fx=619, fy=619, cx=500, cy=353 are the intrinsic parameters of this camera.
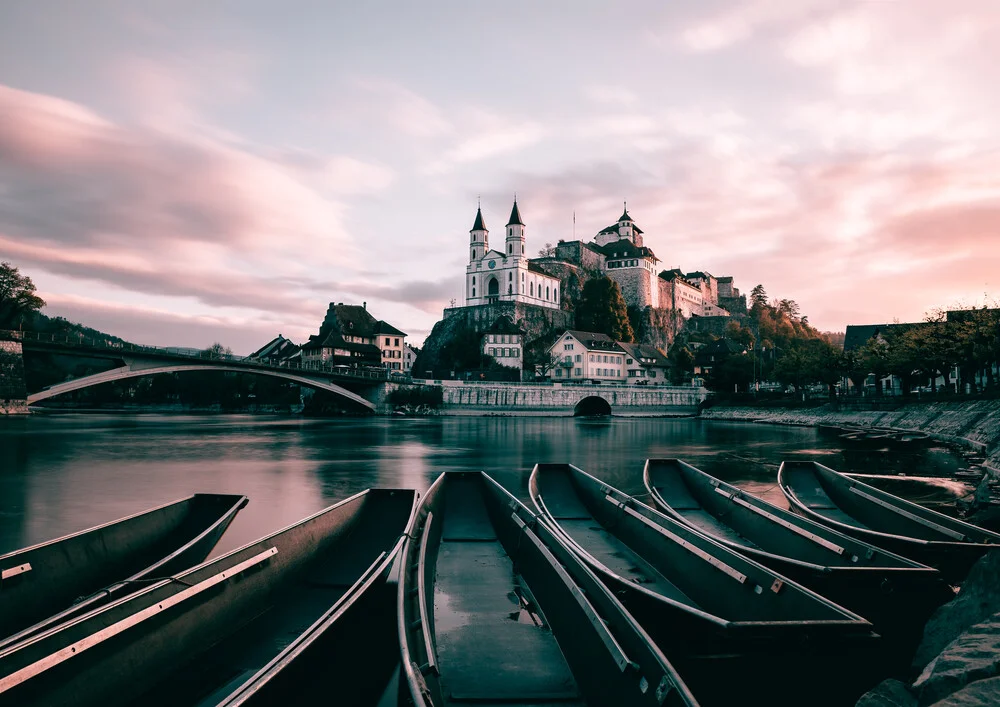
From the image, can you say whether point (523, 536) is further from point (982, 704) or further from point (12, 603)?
point (12, 603)

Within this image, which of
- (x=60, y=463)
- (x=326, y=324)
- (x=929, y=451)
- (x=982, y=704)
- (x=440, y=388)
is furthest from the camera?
(x=326, y=324)

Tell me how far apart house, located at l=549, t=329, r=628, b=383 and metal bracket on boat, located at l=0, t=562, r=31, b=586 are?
9777 cm

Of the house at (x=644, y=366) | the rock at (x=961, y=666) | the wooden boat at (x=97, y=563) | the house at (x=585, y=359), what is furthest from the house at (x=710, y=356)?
the rock at (x=961, y=666)

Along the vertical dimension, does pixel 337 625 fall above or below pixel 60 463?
above

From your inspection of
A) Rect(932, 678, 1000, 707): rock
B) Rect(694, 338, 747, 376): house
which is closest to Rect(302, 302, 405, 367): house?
Rect(694, 338, 747, 376): house

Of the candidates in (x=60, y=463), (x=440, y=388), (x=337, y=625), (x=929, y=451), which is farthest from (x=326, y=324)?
(x=337, y=625)

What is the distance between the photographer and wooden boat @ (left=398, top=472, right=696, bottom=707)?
210 inches

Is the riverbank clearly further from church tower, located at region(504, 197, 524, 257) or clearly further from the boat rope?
church tower, located at region(504, 197, 524, 257)

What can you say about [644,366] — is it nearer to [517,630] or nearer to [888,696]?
[517,630]

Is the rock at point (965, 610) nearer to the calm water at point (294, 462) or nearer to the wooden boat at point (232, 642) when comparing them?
the wooden boat at point (232, 642)

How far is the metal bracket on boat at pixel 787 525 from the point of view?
10055 millimetres

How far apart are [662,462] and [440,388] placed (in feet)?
244

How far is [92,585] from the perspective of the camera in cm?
948

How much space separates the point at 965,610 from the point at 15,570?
12.2 m
